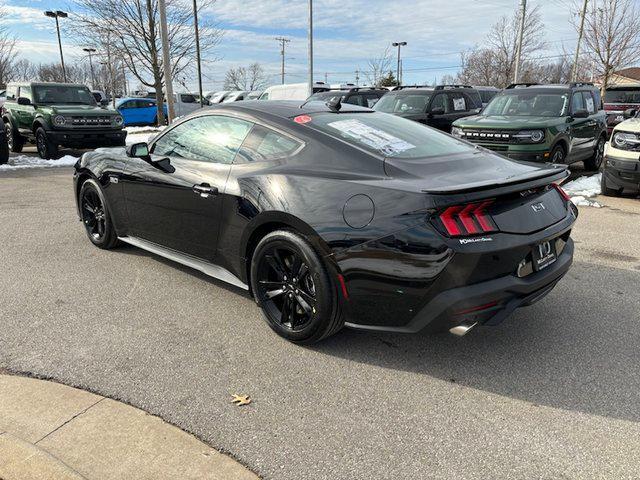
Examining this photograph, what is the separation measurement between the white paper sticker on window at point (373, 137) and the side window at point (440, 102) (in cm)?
952

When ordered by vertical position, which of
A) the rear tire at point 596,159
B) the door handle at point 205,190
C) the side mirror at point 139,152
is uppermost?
the side mirror at point 139,152

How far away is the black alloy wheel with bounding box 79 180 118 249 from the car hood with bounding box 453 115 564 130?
21.5ft

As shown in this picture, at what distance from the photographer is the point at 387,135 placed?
365 cm

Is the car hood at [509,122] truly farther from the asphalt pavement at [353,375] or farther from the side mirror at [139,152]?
the side mirror at [139,152]

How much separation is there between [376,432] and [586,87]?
34.7 ft

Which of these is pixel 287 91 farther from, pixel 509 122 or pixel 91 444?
pixel 91 444

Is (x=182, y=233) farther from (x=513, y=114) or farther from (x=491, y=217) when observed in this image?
(x=513, y=114)

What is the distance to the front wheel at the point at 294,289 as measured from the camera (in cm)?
310

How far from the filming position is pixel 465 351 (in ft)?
11.0

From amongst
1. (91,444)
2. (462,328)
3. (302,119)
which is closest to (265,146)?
(302,119)

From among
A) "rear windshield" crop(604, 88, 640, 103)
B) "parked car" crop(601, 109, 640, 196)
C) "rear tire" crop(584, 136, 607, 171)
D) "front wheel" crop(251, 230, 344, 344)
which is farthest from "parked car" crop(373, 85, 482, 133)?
"front wheel" crop(251, 230, 344, 344)

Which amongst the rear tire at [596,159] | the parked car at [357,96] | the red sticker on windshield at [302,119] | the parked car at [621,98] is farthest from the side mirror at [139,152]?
the parked car at [621,98]

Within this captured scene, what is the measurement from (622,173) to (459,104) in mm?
6326

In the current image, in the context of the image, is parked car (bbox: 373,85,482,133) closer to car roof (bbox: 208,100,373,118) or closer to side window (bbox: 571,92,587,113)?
side window (bbox: 571,92,587,113)
